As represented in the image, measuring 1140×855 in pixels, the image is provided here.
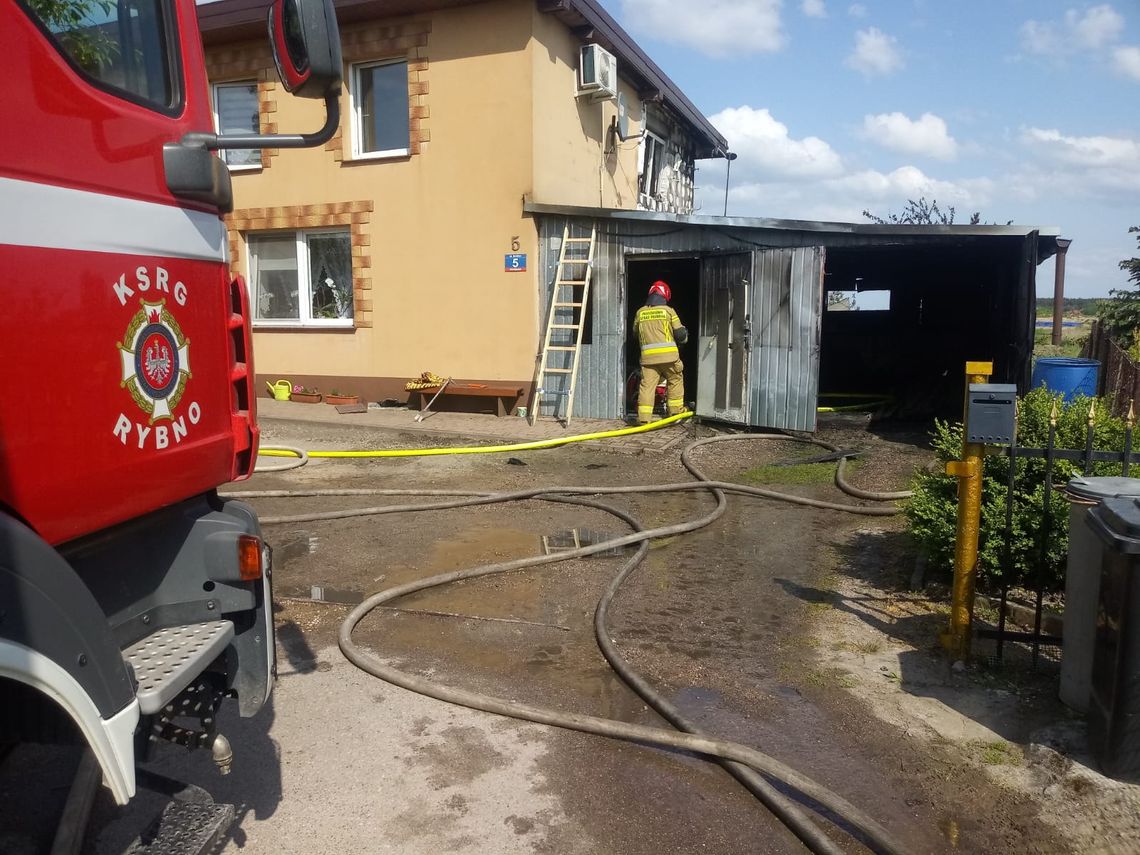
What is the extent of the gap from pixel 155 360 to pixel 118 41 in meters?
0.85

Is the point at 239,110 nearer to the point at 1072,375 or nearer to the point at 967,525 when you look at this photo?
the point at 1072,375

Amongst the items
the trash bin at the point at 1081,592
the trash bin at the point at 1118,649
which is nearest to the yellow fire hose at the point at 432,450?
the trash bin at the point at 1081,592

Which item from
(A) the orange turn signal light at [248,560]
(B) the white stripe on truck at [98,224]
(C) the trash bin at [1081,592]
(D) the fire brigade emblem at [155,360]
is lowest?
(C) the trash bin at [1081,592]

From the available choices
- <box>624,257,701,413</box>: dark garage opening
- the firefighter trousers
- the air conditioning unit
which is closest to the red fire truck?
the firefighter trousers

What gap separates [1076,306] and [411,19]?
6817 cm

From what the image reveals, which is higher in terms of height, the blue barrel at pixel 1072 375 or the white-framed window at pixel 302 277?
the white-framed window at pixel 302 277

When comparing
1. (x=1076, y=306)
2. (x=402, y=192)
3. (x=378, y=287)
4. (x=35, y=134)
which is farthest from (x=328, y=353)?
(x=1076, y=306)

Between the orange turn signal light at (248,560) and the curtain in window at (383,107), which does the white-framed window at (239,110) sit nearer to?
the curtain in window at (383,107)

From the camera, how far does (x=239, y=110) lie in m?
12.6

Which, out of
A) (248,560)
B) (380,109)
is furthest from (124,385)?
(380,109)

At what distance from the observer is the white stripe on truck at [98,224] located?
70.7 inches

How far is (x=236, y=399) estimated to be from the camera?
8.79ft

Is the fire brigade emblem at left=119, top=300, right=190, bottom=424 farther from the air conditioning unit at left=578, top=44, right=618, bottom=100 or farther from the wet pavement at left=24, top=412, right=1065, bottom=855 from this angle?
the air conditioning unit at left=578, top=44, right=618, bottom=100

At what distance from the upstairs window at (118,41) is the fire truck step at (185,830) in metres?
1.89
